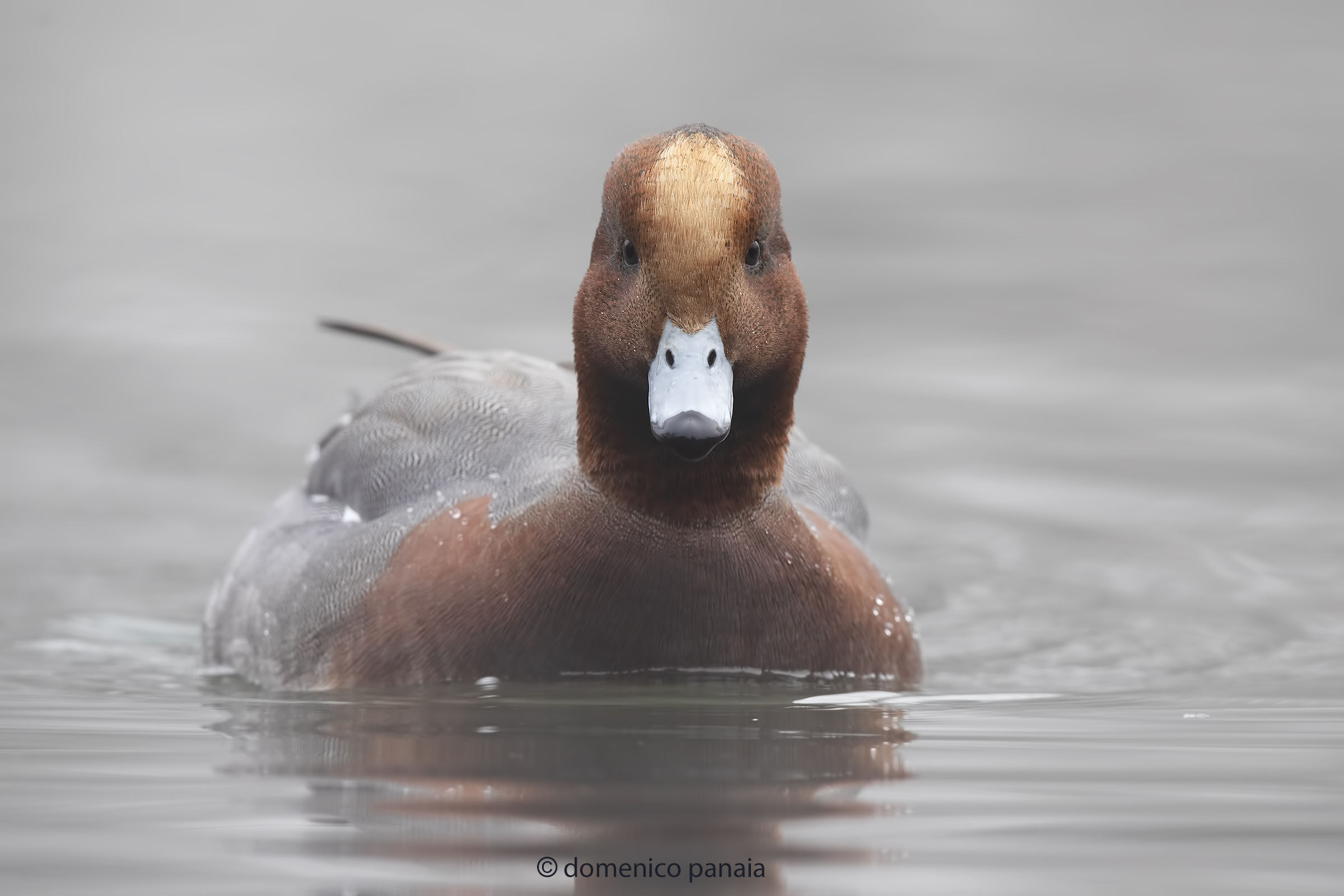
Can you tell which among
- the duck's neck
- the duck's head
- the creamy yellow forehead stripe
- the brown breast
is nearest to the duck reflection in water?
the brown breast

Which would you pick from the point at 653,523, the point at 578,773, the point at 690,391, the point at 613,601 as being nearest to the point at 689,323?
the point at 690,391

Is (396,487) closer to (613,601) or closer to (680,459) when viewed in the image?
(613,601)

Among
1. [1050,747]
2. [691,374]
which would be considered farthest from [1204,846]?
[691,374]

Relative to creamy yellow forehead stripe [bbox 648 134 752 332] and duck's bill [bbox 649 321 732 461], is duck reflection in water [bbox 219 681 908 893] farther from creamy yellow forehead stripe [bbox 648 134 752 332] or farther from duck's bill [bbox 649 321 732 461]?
creamy yellow forehead stripe [bbox 648 134 752 332]

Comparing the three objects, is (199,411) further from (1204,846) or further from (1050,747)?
(1204,846)

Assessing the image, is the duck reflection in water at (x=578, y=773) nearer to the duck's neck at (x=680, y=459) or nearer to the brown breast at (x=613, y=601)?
the brown breast at (x=613, y=601)

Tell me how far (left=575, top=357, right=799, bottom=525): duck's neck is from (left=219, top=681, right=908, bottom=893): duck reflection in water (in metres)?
0.50

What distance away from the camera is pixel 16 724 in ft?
18.0

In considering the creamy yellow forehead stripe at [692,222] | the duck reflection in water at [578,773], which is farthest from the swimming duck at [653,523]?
the duck reflection in water at [578,773]

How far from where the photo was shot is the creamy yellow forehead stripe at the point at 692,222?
569cm

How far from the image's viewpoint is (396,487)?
7148 millimetres

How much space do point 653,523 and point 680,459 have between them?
0.21 metres

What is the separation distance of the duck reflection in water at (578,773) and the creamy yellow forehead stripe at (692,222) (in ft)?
3.44

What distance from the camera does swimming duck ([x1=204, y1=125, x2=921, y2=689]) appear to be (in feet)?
18.9
